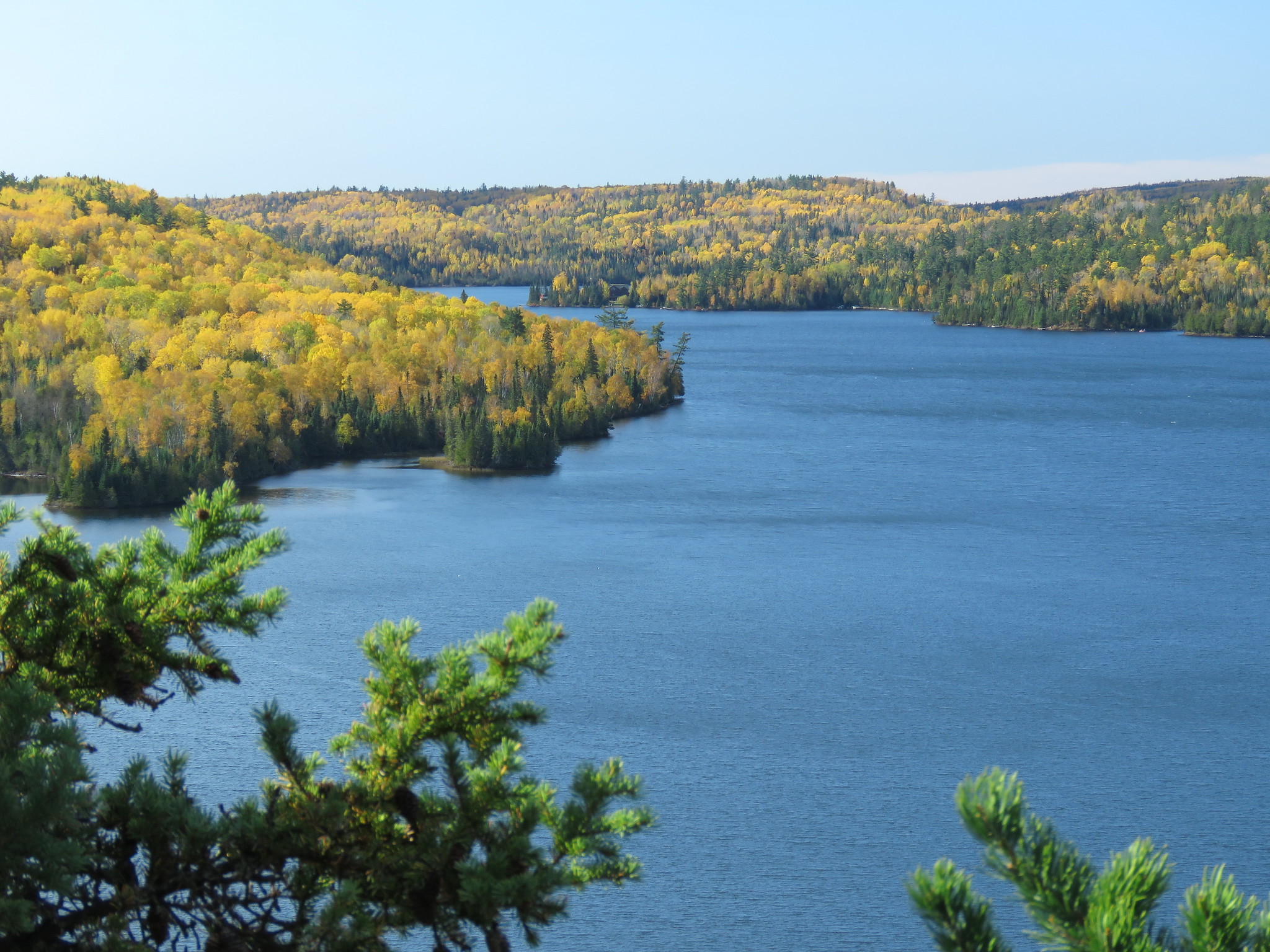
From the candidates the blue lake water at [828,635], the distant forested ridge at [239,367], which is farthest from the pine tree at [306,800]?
the distant forested ridge at [239,367]

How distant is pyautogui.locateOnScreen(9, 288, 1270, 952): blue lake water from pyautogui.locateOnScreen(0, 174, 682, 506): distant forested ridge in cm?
336

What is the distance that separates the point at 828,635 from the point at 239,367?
42.3m

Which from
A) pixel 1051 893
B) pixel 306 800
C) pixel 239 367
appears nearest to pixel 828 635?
pixel 306 800

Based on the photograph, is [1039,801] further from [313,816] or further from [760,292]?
[760,292]

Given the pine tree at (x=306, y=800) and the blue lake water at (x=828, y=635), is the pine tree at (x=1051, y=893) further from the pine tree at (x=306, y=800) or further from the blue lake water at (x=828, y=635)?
the blue lake water at (x=828, y=635)

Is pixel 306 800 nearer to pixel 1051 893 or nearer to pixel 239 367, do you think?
pixel 1051 893

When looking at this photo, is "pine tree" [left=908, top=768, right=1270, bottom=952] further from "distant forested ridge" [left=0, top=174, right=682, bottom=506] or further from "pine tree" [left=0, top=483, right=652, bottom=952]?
"distant forested ridge" [left=0, top=174, right=682, bottom=506]

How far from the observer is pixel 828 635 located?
35.0 meters

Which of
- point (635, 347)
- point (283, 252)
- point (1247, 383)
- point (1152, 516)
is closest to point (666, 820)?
point (1152, 516)

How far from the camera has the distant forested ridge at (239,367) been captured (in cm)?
5859

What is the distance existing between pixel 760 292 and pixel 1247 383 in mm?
96120

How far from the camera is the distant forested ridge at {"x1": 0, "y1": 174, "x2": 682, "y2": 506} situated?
5859 centimetres

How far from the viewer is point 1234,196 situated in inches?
7387

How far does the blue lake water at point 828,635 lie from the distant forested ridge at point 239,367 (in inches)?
132
